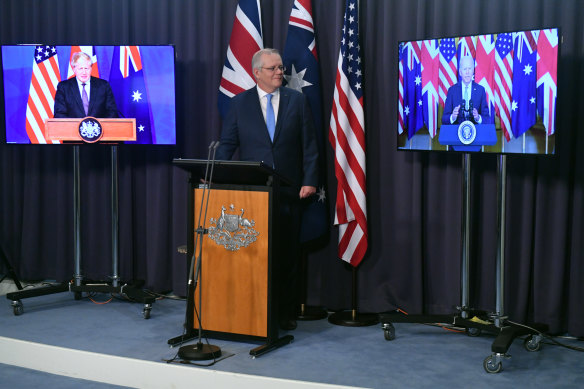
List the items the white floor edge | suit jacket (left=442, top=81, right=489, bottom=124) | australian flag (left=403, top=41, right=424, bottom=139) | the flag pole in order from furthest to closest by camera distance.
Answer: the flag pole → australian flag (left=403, top=41, right=424, bottom=139) → suit jacket (left=442, top=81, right=489, bottom=124) → the white floor edge

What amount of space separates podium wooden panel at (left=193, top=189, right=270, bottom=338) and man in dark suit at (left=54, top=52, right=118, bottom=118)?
1.20 metres

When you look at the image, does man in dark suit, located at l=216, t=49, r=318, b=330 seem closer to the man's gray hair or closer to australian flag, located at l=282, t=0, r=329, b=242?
the man's gray hair

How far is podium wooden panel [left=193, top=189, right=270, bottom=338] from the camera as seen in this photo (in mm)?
3879

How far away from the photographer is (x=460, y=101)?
3.85 metres

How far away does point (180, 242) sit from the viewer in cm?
531

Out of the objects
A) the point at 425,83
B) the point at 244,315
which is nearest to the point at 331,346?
the point at 244,315

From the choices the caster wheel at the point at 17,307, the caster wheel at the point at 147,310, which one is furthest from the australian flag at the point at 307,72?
the caster wheel at the point at 17,307

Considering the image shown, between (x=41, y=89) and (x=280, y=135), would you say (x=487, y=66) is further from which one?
(x=41, y=89)

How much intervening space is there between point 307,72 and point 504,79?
146 centimetres

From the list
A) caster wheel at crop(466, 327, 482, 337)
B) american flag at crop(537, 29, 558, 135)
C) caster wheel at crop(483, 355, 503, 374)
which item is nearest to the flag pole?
caster wheel at crop(466, 327, 482, 337)

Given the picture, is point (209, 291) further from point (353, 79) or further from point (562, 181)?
point (562, 181)

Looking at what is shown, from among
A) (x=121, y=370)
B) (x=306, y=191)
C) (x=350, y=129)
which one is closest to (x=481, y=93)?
(x=350, y=129)

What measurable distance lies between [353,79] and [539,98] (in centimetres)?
138

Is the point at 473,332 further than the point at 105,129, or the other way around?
the point at 105,129
